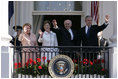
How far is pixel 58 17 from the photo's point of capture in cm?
1516

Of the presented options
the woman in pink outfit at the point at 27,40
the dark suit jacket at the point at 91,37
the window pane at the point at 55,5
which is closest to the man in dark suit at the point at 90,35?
the dark suit jacket at the point at 91,37

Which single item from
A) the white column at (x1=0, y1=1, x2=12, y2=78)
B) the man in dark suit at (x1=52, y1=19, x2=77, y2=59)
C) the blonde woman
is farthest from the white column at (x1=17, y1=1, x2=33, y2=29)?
the white column at (x1=0, y1=1, x2=12, y2=78)

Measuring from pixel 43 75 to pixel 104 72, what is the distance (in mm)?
1689

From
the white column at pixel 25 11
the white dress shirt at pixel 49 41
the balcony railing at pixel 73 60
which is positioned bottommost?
the balcony railing at pixel 73 60

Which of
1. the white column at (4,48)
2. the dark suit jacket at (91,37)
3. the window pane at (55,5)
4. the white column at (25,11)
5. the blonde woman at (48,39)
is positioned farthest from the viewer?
the window pane at (55,5)

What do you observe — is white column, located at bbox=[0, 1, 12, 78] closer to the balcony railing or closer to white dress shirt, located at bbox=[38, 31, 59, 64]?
the balcony railing

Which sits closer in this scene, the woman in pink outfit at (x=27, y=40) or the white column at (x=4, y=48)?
the white column at (x=4, y=48)

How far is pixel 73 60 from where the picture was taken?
11.6m

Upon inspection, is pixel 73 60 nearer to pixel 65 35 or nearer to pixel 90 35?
pixel 65 35

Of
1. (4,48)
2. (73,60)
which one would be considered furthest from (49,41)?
(4,48)

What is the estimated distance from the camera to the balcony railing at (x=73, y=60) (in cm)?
1139

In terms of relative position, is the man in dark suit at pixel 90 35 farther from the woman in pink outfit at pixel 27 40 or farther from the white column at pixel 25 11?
the white column at pixel 25 11

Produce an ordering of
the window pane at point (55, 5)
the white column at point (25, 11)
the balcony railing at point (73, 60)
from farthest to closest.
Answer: the window pane at point (55, 5) → the white column at point (25, 11) → the balcony railing at point (73, 60)

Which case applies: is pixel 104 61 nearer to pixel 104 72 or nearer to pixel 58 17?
pixel 104 72
